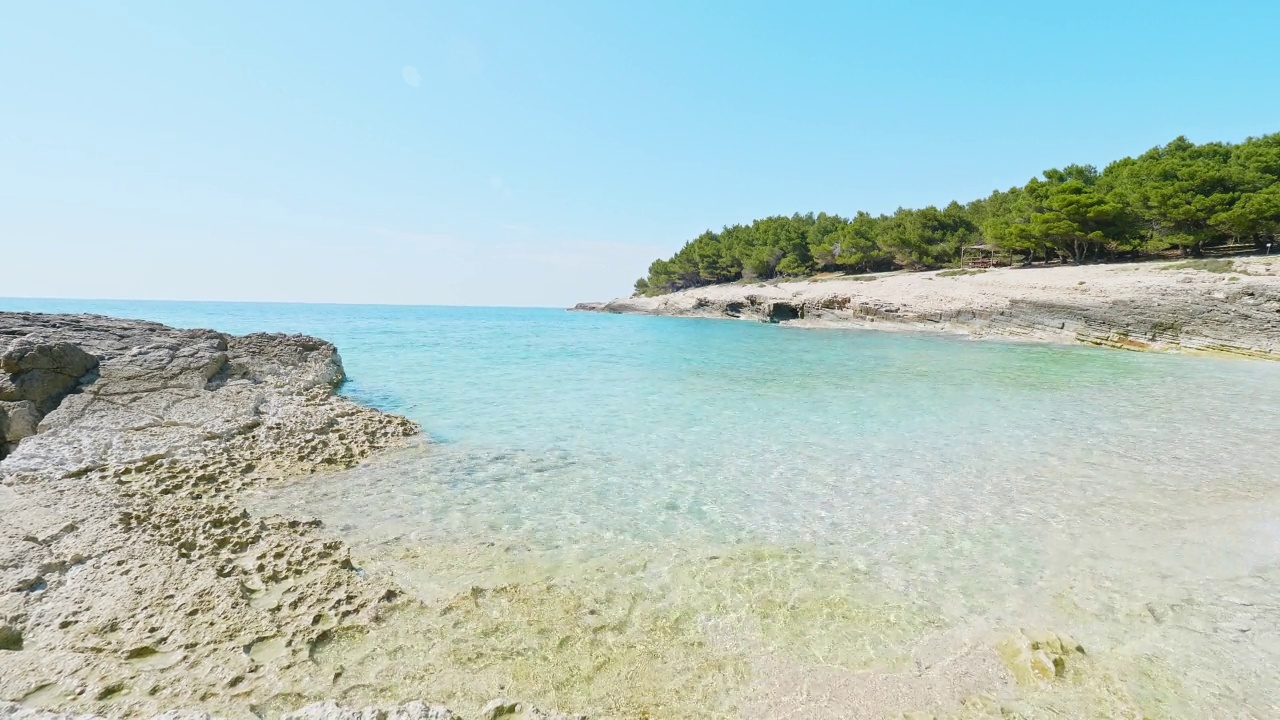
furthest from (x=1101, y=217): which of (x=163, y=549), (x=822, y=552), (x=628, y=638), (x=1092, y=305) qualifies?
(x=163, y=549)

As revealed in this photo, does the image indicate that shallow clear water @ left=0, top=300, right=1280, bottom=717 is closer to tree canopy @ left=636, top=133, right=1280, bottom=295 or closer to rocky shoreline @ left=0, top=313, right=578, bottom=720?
rocky shoreline @ left=0, top=313, right=578, bottom=720

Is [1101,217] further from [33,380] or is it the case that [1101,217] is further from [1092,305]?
[33,380]

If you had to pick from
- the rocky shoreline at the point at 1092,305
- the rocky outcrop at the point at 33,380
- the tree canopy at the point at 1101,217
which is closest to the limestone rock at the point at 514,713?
the rocky outcrop at the point at 33,380

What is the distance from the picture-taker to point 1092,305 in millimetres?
24219

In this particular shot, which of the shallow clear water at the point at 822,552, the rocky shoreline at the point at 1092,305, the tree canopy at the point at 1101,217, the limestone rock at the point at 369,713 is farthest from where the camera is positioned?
the tree canopy at the point at 1101,217

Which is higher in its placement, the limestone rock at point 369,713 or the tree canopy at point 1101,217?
the tree canopy at point 1101,217

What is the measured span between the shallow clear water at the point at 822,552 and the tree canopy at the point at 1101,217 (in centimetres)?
2743

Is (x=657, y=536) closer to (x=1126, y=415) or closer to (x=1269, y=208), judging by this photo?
(x=1126, y=415)

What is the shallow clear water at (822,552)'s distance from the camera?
2.87 metres

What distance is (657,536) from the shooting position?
4758 mm

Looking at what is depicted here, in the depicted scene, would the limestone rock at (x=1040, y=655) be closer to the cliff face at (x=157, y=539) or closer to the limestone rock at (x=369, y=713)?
the limestone rock at (x=369, y=713)

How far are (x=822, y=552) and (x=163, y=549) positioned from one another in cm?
492

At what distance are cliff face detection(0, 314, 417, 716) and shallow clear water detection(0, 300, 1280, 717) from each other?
1.32ft

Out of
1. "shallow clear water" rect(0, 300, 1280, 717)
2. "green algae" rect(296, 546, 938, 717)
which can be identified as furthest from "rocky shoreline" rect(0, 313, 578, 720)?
"shallow clear water" rect(0, 300, 1280, 717)
